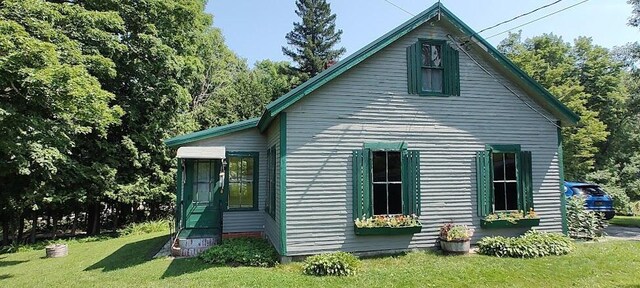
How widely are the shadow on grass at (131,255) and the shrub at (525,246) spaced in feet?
27.3

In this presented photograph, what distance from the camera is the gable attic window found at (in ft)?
30.1

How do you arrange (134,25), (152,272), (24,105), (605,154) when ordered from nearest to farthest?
1. (152,272)
2. (24,105)
3. (134,25)
4. (605,154)

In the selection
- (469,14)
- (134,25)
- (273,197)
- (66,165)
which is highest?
(134,25)

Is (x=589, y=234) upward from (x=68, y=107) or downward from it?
downward

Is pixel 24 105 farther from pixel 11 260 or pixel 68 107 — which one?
pixel 11 260

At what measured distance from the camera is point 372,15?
30.7 ft

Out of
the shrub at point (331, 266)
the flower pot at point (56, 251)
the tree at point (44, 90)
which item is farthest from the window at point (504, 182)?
the flower pot at point (56, 251)

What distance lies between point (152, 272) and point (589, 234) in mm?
11320

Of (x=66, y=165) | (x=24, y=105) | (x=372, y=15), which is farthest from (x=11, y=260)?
(x=372, y=15)

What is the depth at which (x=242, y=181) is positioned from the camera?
1057 cm

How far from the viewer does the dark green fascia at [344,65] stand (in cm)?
802

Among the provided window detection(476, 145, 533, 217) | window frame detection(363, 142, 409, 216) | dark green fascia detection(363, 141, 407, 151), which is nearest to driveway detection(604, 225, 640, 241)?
window detection(476, 145, 533, 217)

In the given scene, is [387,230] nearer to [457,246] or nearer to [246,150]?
[457,246]

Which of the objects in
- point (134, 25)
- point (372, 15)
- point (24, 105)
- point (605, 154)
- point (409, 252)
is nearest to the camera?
point (409, 252)
